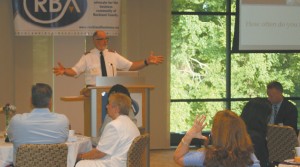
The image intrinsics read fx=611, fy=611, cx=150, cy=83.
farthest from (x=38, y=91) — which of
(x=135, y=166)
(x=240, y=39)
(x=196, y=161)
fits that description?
(x=240, y=39)

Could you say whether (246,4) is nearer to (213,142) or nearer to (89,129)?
(89,129)

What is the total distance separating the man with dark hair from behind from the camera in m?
7.20

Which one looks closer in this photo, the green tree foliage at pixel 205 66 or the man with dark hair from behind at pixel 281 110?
the man with dark hair from behind at pixel 281 110

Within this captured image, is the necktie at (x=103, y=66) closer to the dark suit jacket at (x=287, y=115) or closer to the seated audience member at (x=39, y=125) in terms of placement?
the dark suit jacket at (x=287, y=115)

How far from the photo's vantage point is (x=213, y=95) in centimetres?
1093

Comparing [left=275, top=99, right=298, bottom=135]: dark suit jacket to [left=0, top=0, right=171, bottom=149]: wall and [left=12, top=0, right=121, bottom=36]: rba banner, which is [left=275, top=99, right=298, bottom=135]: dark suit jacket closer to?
[left=12, top=0, right=121, bottom=36]: rba banner

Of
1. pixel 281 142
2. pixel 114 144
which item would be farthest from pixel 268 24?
pixel 114 144

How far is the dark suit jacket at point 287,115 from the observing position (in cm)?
720

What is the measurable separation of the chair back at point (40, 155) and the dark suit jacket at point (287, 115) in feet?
11.3

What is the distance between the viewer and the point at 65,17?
30.2ft

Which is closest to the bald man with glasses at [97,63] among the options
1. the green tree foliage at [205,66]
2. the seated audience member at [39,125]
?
the seated audience member at [39,125]

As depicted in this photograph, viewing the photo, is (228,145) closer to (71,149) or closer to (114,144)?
(114,144)

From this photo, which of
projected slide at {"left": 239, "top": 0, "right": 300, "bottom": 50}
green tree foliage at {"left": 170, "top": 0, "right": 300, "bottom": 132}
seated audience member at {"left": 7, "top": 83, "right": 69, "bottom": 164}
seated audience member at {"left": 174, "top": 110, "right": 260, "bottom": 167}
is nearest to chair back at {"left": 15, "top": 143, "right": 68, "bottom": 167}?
seated audience member at {"left": 7, "top": 83, "right": 69, "bottom": 164}

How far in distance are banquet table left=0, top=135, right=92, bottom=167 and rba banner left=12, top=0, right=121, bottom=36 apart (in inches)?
143
